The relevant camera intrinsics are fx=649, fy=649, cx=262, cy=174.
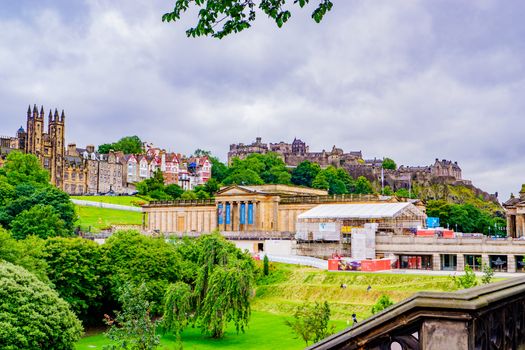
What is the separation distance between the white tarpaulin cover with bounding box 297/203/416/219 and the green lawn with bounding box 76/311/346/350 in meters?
29.0

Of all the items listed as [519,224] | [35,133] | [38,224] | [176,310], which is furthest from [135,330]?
[35,133]

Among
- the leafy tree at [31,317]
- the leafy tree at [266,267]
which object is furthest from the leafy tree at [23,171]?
the leafy tree at [31,317]

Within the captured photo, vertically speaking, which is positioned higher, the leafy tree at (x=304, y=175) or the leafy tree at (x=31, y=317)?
the leafy tree at (x=304, y=175)

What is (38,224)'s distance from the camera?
3054 inches

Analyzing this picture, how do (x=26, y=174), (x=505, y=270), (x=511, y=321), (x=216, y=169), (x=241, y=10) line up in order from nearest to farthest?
(x=511, y=321) → (x=241, y=10) → (x=505, y=270) → (x=26, y=174) → (x=216, y=169)

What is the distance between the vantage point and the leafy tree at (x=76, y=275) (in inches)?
1823

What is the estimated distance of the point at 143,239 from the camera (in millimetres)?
54281

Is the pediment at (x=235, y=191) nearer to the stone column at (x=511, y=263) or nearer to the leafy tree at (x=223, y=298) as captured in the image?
the stone column at (x=511, y=263)

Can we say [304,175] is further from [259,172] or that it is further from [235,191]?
[235,191]

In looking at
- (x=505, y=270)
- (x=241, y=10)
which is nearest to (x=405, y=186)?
(x=505, y=270)

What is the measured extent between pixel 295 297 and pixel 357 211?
75.5ft

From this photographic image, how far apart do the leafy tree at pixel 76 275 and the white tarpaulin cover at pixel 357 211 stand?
33795 millimetres

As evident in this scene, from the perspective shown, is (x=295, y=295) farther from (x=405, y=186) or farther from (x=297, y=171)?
(x=405, y=186)

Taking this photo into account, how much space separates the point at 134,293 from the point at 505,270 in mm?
41260
